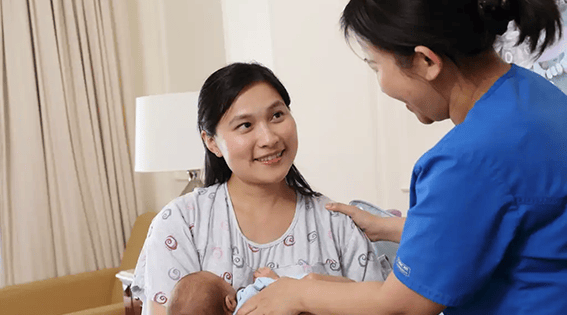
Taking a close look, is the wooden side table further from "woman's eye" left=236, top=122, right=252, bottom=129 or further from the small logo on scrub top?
the small logo on scrub top

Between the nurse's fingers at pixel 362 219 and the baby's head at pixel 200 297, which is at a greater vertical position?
the nurse's fingers at pixel 362 219

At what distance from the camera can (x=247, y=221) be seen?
5.32 feet

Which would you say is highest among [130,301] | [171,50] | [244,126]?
[171,50]

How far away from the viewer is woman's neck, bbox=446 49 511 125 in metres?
1.07

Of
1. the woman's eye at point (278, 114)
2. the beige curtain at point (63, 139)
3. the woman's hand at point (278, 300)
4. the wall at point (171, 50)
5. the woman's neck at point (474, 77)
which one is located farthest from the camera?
the wall at point (171, 50)

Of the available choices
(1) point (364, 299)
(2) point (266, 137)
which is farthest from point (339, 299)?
(2) point (266, 137)

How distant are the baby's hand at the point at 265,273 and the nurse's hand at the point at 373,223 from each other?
255 mm

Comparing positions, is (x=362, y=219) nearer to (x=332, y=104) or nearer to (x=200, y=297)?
(x=200, y=297)

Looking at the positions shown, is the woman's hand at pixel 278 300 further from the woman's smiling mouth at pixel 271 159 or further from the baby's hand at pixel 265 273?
the woman's smiling mouth at pixel 271 159

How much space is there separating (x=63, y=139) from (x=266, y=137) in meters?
2.71

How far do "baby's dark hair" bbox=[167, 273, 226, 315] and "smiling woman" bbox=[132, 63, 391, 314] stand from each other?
64 mm

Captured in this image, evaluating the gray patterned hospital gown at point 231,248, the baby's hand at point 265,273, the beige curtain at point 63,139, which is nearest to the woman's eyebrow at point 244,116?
the gray patterned hospital gown at point 231,248

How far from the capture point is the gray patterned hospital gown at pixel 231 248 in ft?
5.06

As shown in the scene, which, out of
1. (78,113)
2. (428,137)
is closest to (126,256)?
(78,113)
